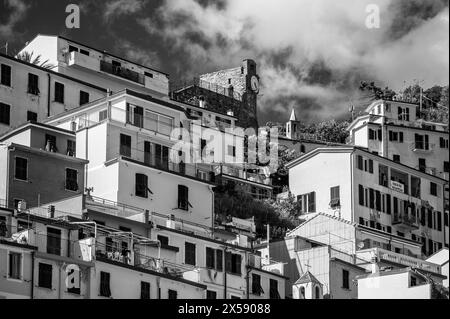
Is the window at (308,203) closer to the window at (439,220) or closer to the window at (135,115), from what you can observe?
the window at (439,220)

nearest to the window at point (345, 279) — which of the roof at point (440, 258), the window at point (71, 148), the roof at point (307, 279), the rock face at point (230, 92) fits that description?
the roof at point (307, 279)

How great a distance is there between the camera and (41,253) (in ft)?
204

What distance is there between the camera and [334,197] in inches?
4090

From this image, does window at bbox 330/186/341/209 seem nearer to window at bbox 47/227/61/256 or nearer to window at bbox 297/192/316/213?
window at bbox 297/192/316/213

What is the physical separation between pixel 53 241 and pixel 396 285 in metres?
18.2

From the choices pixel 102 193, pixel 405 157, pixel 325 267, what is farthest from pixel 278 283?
pixel 405 157

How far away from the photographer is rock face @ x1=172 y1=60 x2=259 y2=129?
134m

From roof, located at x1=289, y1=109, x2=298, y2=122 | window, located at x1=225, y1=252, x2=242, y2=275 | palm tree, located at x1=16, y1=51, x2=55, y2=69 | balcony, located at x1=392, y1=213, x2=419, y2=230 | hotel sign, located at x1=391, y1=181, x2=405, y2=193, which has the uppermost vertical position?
roof, located at x1=289, y1=109, x2=298, y2=122

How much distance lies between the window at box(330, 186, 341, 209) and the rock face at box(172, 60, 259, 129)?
27.7 metres

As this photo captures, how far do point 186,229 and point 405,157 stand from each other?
159 feet

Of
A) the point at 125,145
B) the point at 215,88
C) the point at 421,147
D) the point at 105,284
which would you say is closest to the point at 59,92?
the point at 125,145

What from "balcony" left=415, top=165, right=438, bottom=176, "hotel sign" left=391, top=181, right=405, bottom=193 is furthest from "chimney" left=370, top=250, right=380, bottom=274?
"balcony" left=415, top=165, right=438, bottom=176

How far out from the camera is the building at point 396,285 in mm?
70875

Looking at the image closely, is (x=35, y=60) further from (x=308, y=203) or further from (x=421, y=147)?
(x=421, y=147)
